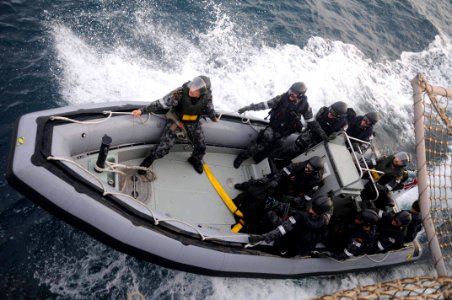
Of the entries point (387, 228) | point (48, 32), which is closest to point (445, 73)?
point (387, 228)

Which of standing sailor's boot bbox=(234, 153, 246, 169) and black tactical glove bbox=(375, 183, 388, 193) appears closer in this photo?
black tactical glove bbox=(375, 183, 388, 193)

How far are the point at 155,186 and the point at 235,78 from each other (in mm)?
3884

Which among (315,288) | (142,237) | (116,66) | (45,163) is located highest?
(116,66)

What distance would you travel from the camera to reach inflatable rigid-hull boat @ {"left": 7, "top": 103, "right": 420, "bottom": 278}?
343cm

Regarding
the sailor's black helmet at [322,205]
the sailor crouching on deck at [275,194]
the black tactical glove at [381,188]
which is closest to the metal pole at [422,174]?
the sailor's black helmet at [322,205]

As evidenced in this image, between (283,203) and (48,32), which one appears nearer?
(283,203)

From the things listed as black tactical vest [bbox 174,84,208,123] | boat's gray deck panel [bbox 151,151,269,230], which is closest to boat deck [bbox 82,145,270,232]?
boat's gray deck panel [bbox 151,151,269,230]

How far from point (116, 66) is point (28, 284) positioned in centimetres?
393

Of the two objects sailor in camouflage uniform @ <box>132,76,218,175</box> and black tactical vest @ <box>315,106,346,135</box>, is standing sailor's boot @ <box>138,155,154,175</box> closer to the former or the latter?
sailor in camouflage uniform @ <box>132,76,218,175</box>

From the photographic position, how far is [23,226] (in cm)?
439

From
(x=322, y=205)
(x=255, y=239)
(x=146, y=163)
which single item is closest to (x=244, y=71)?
(x=146, y=163)

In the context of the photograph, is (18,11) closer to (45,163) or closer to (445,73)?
(45,163)

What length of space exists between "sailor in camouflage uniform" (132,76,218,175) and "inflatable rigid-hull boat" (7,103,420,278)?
0.64ft

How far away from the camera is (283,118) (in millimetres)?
4828
